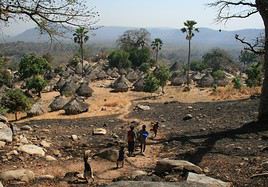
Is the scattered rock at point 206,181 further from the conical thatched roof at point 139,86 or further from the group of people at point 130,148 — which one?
the conical thatched roof at point 139,86

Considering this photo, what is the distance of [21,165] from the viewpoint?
16.0 meters

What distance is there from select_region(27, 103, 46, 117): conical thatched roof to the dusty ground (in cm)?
66

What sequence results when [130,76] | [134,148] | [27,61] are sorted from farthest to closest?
[130,76]
[27,61]
[134,148]

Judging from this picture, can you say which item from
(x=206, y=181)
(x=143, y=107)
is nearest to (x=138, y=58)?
(x=143, y=107)

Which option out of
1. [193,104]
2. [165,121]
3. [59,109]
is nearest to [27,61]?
[59,109]

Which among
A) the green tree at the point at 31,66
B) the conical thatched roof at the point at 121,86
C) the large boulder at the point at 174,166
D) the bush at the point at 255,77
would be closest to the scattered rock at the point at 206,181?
the large boulder at the point at 174,166

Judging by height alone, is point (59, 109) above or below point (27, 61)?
below

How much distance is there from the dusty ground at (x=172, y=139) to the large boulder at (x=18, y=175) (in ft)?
1.81

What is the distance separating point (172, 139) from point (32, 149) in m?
6.84

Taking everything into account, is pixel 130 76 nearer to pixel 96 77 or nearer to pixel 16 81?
pixel 96 77

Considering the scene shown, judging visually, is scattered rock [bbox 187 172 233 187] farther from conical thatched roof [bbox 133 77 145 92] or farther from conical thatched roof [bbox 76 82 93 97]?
conical thatched roof [bbox 133 77 145 92]

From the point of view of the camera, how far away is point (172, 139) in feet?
67.6

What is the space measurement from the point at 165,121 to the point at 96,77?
123 ft

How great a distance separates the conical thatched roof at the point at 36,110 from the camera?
32000 mm
